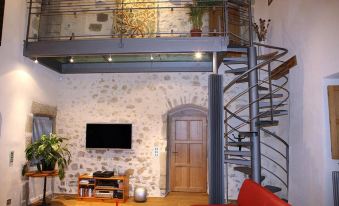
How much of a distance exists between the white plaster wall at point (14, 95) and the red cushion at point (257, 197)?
3.95 metres

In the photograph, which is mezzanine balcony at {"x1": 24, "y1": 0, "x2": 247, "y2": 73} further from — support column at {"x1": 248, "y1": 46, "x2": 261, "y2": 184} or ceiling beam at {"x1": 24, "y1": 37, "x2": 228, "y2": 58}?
support column at {"x1": 248, "y1": 46, "x2": 261, "y2": 184}

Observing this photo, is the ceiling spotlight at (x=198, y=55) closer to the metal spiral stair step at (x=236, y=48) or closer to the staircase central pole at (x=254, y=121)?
the metal spiral stair step at (x=236, y=48)

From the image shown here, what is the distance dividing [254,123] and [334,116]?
1.04 meters

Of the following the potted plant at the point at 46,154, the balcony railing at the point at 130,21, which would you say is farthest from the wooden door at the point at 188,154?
the potted plant at the point at 46,154

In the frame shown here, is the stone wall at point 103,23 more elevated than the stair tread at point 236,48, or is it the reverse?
the stone wall at point 103,23

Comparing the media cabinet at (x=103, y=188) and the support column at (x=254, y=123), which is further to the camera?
the media cabinet at (x=103, y=188)

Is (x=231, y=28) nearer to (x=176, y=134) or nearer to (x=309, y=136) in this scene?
(x=176, y=134)

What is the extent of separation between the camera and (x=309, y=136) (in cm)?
380

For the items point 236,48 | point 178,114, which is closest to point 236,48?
point 236,48

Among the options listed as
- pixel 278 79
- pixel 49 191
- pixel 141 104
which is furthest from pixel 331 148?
pixel 49 191

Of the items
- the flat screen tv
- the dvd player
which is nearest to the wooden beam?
the flat screen tv

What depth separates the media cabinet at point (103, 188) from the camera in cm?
543

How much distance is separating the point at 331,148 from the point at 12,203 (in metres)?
5.23

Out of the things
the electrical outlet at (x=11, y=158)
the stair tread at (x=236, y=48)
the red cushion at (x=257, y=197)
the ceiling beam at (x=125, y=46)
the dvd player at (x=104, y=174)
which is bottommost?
the dvd player at (x=104, y=174)
